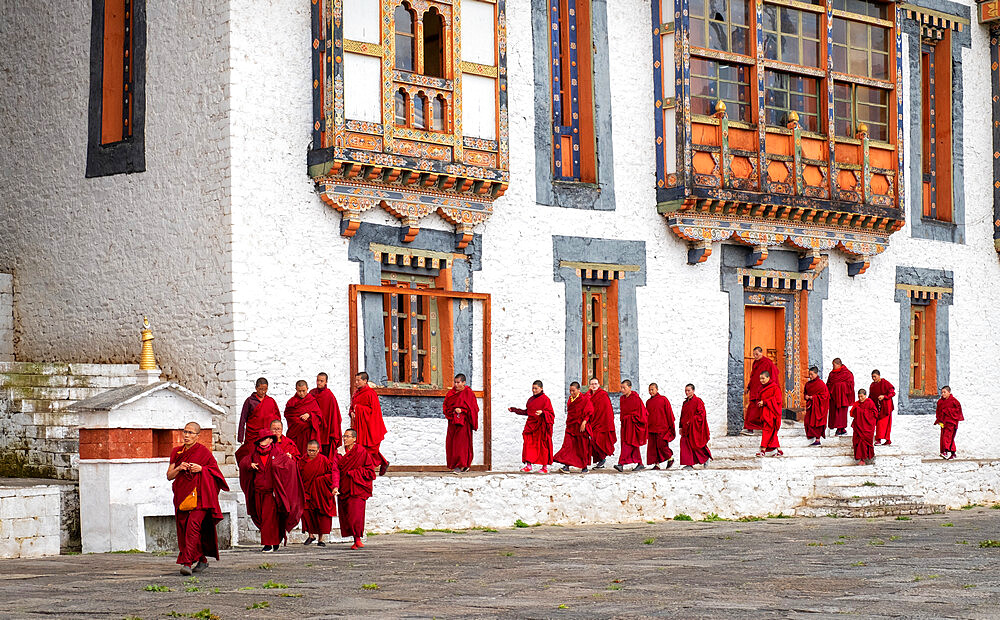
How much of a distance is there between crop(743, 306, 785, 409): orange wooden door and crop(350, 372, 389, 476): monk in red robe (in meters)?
7.05

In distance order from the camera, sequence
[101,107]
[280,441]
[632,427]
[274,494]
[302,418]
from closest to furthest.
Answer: [274,494] < [280,441] < [302,418] < [101,107] < [632,427]

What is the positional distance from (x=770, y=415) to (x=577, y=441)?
3.08m

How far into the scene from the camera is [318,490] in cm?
1553

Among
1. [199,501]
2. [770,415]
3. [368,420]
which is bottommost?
[199,501]

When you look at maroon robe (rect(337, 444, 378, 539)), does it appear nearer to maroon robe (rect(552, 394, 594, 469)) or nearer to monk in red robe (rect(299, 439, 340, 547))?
monk in red robe (rect(299, 439, 340, 547))

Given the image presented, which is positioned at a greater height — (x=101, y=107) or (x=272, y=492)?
(x=101, y=107)

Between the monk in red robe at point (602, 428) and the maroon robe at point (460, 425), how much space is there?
1.73m

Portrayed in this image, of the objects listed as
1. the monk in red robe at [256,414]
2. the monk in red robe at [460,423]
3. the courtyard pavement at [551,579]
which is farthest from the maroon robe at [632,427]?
the monk in red robe at [256,414]

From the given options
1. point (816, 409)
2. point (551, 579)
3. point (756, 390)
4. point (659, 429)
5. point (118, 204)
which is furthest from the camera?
point (816, 409)

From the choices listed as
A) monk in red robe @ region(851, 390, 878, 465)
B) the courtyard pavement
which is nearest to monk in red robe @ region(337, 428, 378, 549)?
the courtyard pavement

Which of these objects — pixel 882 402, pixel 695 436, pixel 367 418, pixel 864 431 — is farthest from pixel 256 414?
pixel 882 402

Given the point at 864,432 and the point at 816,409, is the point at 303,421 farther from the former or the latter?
the point at 864,432

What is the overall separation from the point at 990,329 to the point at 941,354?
140 centimetres

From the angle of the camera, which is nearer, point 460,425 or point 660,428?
point 460,425
